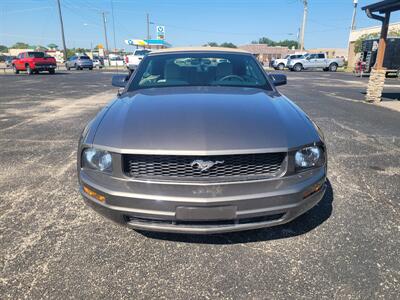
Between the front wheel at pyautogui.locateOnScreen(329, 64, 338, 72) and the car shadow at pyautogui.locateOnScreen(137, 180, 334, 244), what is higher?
the front wheel at pyautogui.locateOnScreen(329, 64, 338, 72)

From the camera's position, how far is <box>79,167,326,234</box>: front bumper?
1.99 metres

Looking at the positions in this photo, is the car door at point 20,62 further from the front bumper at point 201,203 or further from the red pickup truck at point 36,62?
the front bumper at point 201,203

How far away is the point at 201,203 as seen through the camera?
1.96 metres

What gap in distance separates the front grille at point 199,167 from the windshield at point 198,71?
4.84ft

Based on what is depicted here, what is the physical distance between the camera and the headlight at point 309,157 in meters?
2.21

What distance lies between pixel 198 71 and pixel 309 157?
5.94ft

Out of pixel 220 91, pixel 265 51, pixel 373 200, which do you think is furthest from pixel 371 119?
pixel 265 51

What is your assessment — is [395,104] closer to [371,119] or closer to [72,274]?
[371,119]

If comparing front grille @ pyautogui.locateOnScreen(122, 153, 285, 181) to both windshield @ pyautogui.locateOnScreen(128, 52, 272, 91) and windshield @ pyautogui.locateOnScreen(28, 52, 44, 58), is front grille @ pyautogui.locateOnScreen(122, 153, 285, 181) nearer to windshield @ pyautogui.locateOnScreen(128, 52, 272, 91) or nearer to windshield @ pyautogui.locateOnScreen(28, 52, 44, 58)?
windshield @ pyautogui.locateOnScreen(128, 52, 272, 91)

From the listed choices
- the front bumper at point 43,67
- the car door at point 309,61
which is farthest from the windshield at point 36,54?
the car door at point 309,61

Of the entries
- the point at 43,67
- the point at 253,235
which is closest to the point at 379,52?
the point at 253,235

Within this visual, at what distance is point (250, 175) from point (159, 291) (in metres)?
0.97

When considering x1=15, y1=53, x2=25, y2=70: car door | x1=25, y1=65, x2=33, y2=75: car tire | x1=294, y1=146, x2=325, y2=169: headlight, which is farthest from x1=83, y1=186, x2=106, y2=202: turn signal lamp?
x1=15, y1=53, x2=25, y2=70: car door

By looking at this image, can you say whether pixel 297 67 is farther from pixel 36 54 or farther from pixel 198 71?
→ pixel 198 71
